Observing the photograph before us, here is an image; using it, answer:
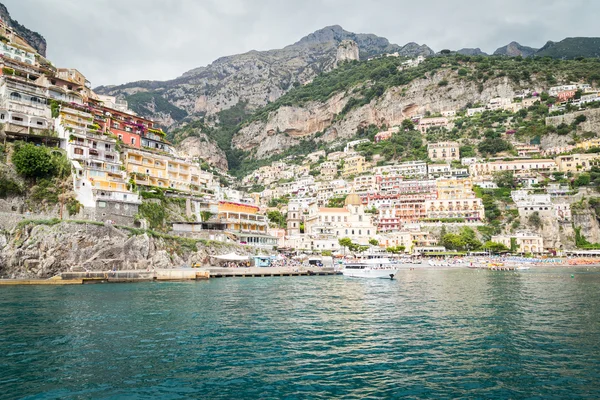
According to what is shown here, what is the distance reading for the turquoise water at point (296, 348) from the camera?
471 inches

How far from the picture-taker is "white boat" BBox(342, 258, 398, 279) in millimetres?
52044

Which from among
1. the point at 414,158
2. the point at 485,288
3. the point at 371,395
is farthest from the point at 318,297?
the point at 414,158

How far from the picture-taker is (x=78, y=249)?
4241 centimetres

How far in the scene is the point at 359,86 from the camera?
599 ft

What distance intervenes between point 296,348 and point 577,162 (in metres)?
116

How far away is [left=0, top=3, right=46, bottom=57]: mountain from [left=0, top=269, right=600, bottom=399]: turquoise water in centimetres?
9642

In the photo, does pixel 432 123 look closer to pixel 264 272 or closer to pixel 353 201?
pixel 353 201

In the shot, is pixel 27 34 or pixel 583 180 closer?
pixel 583 180

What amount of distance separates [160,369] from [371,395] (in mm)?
6682

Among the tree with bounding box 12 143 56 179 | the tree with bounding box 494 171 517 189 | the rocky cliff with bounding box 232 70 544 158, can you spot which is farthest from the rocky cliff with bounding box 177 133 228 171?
the tree with bounding box 12 143 56 179

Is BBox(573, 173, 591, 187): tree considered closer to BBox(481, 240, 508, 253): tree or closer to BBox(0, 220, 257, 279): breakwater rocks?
BBox(481, 240, 508, 253): tree

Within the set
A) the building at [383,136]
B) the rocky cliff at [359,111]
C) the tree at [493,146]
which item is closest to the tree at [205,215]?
the tree at [493,146]

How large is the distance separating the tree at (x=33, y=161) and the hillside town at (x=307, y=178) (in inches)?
115

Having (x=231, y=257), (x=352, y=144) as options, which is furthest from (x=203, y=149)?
(x=231, y=257)
